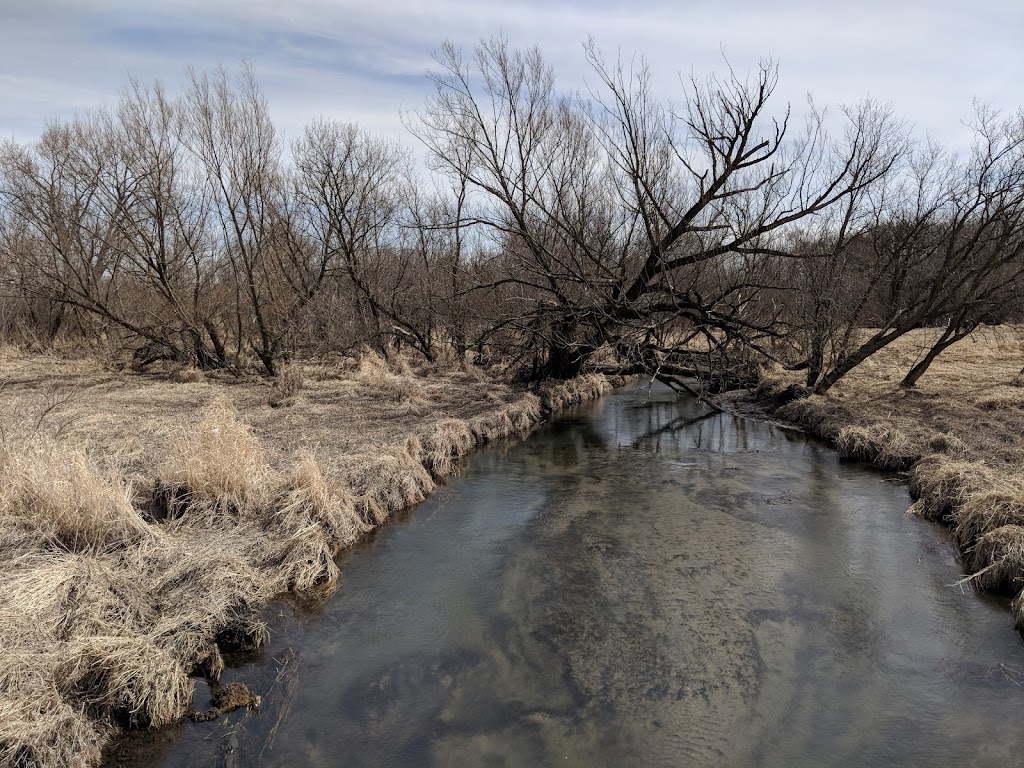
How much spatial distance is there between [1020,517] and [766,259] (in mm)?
8631

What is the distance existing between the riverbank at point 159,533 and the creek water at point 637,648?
322mm

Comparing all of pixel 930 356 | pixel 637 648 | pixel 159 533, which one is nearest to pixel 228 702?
pixel 159 533

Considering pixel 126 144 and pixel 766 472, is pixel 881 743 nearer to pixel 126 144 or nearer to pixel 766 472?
pixel 766 472

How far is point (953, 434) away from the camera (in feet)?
32.4

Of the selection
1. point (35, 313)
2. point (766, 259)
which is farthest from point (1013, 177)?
point (35, 313)

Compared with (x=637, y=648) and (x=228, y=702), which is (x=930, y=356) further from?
(x=228, y=702)

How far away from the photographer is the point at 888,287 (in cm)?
1509

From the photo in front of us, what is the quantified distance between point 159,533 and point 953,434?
10.5 metres

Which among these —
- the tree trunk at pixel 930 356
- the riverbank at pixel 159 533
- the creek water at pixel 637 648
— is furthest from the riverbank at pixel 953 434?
the riverbank at pixel 159 533

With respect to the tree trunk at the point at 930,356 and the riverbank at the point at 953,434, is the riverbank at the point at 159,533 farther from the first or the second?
the tree trunk at the point at 930,356

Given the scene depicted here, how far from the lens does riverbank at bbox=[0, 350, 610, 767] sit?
4098 millimetres

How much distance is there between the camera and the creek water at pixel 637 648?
13.8 ft

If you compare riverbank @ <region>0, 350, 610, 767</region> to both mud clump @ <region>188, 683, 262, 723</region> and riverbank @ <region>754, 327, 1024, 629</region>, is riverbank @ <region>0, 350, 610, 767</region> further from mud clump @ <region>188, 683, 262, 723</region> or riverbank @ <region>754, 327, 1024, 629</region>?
riverbank @ <region>754, 327, 1024, 629</region>

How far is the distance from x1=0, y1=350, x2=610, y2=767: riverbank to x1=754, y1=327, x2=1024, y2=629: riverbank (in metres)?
6.15
